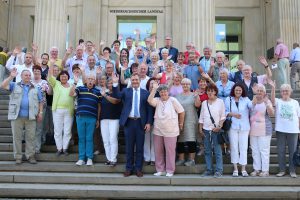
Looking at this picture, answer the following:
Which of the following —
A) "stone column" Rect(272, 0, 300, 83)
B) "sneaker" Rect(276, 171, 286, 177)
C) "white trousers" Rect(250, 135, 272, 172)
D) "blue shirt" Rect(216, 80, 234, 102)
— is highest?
"stone column" Rect(272, 0, 300, 83)

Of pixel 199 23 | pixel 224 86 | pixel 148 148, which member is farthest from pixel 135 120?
pixel 199 23

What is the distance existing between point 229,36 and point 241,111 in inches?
498

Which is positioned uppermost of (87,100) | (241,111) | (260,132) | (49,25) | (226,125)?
(49,25)

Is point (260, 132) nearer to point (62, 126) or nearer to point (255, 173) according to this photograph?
point (255, 173)

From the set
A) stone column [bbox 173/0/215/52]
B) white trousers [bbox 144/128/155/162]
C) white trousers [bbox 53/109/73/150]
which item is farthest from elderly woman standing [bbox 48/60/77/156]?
stone column [bbox 173/0/215/52]

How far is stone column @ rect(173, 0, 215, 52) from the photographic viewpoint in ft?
40.2

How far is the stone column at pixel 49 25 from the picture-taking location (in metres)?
13.1

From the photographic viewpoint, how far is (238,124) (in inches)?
292

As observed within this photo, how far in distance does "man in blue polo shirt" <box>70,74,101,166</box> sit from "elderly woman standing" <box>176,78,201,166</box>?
1.89m

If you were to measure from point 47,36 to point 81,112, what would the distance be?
6548mm

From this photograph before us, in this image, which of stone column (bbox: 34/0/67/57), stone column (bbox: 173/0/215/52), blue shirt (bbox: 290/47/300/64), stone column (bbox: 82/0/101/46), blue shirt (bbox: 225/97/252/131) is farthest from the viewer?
stone column (bbox: 82/0/101/46)

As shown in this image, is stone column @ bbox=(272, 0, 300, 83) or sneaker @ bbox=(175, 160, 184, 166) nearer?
sneaker @ bbox=(175, 160, 184, 166)

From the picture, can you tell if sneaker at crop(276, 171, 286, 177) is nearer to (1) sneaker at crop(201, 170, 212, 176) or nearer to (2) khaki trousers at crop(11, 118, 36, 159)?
(1) sneaker at crop(201, 170, 212, 176)

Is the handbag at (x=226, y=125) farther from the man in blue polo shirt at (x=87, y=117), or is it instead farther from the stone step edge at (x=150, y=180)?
the man in blue polo shirt at (x=87, y=117)
